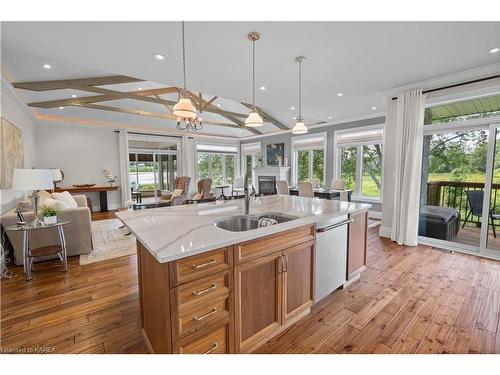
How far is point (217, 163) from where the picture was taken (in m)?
9.88

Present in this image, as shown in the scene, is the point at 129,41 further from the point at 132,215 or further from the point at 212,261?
the point at 212,261

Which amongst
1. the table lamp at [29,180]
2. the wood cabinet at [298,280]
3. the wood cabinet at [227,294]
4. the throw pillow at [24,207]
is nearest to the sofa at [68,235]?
the throw pillow at [24,207]

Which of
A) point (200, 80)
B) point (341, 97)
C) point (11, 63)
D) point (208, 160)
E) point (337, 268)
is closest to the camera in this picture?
point (337, 268)

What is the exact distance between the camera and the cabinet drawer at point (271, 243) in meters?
1.41

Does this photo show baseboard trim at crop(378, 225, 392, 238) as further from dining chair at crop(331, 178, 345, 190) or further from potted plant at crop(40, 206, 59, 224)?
potted plant at crop(40, 206, 59, 224)

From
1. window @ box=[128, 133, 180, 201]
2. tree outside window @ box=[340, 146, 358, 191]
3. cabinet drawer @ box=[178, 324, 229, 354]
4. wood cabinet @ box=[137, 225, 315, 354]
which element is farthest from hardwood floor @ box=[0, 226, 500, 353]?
window @ box=[128, 133, 180, 201]

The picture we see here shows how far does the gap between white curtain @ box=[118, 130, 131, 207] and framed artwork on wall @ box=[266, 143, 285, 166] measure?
4956mm

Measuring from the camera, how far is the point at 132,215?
6.52ft

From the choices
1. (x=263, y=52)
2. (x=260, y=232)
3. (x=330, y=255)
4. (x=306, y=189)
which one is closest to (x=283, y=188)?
(x=306, y=189)

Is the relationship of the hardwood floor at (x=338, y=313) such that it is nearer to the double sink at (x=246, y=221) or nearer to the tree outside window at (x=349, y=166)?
the double sink at (x=246, y=221)
